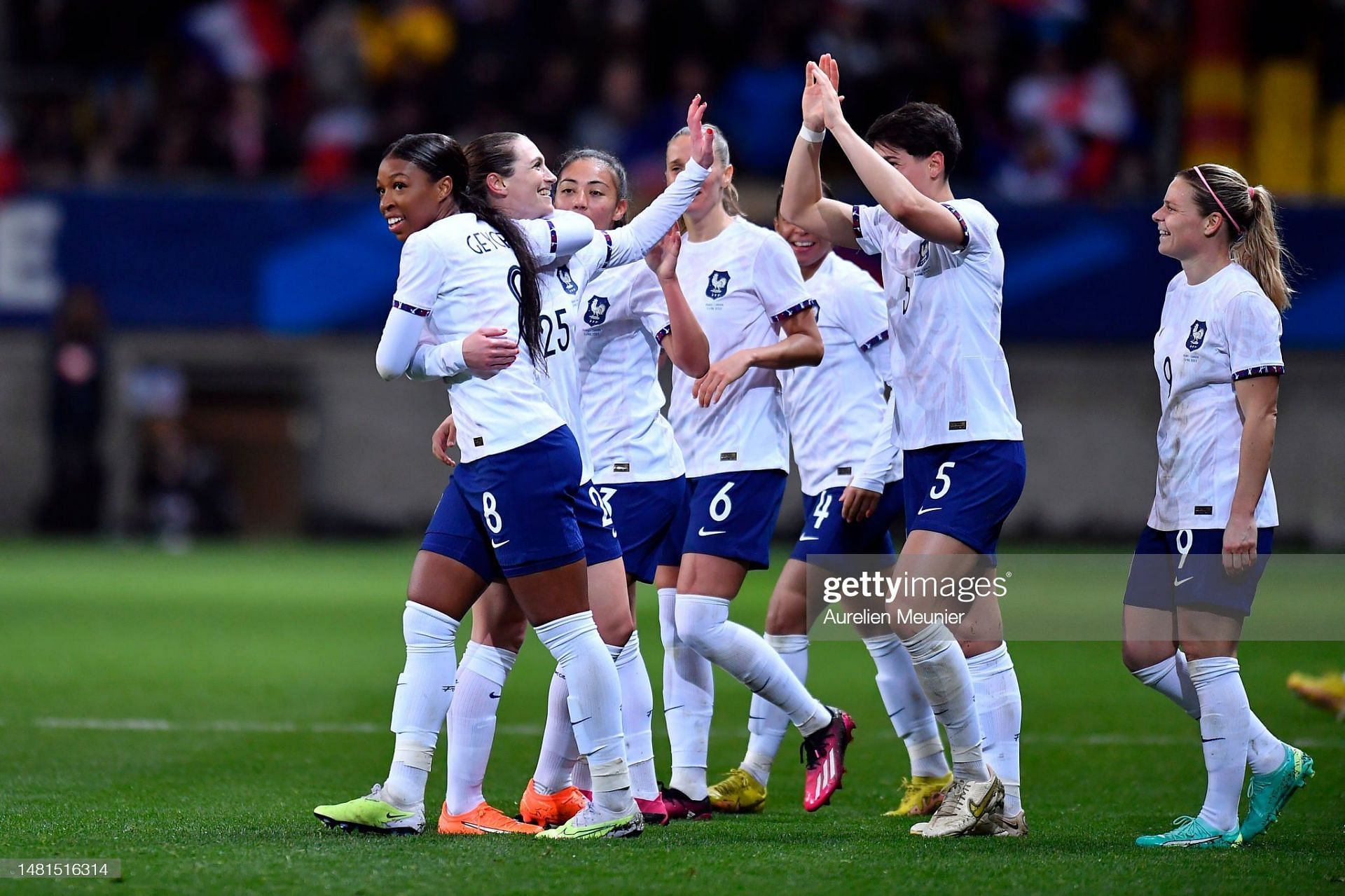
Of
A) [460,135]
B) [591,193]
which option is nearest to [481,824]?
[591,193]

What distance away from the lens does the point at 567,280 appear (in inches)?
206

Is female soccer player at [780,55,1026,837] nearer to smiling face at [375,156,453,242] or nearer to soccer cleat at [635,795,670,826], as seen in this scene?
soccer cleat at [635,795,670,826]

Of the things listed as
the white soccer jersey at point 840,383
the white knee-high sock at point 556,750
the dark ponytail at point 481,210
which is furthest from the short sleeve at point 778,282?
the white knee-high sock at point 556,750

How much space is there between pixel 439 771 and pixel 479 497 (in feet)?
6.74

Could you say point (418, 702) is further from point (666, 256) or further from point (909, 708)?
point (909, 708)

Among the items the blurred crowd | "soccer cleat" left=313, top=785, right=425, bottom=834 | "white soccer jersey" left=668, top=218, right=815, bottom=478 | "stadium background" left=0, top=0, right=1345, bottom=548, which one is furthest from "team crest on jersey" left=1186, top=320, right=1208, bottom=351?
the blurred crowd

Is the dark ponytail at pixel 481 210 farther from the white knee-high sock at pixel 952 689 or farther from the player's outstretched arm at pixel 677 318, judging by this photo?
the white knee-high sock at pixel 952 689

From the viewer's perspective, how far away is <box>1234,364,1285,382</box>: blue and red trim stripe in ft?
16.6

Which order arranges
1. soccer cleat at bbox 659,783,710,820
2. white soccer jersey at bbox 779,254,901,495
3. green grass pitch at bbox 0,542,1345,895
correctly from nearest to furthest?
1. green grass pitch at bbox 0,542,1345,895
2. soccer cleat at bbox 659,783,710,820
3. white soccer jersey at bbox 779,254,901,495

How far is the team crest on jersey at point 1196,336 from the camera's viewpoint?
520cm

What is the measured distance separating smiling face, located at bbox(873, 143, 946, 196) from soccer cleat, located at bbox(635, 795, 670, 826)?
209 centimetres

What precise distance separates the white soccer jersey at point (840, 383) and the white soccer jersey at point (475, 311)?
1823 mm

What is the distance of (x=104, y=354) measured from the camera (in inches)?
683

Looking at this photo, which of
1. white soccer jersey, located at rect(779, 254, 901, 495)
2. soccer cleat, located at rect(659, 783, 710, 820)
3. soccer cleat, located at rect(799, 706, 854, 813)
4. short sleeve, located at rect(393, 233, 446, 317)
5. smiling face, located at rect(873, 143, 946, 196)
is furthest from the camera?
white soccer jersey, located at rect(779, 254, 901, 495)
